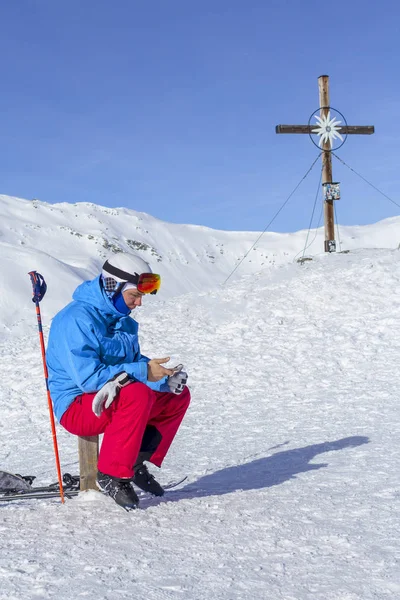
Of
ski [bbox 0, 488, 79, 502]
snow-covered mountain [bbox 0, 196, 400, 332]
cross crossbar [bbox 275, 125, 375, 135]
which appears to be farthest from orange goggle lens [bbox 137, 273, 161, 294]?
snow-covered mountain [bbox 0, 196, 400, 332]

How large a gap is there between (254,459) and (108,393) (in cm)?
271

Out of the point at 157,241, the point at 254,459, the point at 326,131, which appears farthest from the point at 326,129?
the point at 157,241

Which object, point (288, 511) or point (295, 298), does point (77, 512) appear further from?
point (295, 298)

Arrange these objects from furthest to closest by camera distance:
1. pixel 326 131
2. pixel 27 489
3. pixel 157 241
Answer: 1. pixel 157 241
2. pixel 326 131
3. pixel 27 489

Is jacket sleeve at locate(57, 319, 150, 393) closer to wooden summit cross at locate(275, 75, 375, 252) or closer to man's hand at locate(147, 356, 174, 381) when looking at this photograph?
man's hand at locate(147, 356, 174, 381)

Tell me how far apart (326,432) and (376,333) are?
14.0 feet

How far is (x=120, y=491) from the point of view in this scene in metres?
3.78

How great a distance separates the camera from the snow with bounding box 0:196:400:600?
285 centimetres

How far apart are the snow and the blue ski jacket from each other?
0.74 metres

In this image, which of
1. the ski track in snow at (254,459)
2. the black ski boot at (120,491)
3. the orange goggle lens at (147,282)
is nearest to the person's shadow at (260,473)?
the ski track in snow at (254,459)

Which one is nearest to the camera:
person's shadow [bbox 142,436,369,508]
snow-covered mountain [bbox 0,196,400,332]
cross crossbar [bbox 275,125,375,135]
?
person's shadow [bbox 142,436,369,508]

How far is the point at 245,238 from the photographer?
84688mm

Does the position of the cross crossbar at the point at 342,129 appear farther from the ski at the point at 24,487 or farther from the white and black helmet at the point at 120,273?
the ski at the point at 24,487

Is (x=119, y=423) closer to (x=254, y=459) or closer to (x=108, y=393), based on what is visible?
(x=108, y=393)
